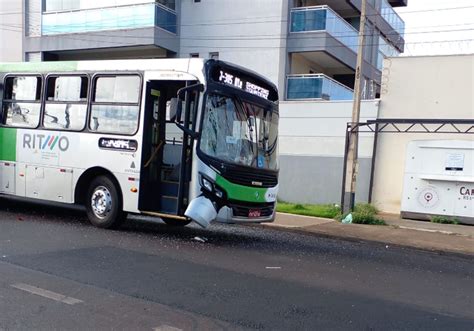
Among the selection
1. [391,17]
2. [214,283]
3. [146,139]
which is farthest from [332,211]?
[391,17]

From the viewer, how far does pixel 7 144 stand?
11438mm

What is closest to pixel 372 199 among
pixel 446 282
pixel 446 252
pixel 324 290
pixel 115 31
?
pixel 446 252

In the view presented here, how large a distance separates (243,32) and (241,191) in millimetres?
15021

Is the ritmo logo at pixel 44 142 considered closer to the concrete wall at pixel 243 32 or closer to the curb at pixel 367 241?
the curb at pixel 367 241

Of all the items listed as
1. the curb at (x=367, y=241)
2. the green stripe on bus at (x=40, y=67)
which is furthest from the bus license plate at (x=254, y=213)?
the green stripe on bus at (x=40, y=67)

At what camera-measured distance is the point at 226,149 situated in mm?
9047

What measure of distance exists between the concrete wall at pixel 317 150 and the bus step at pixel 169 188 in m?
9.04

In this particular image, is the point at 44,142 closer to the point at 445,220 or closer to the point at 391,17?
the point at 445,220

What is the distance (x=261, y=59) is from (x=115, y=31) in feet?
Result: 22.3

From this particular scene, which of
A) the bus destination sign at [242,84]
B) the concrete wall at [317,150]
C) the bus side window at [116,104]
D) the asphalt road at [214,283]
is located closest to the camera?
the asphalt road at [214,283]

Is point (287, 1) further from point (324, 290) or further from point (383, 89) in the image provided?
point (324, 290)

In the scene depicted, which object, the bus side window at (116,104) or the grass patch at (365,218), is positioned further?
the grass patch at (365,218)

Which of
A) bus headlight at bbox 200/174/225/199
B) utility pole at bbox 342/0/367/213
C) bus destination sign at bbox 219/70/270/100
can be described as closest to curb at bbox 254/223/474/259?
utility pole at bbox 342/0/367/213

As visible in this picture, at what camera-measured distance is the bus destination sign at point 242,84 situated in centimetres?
913
